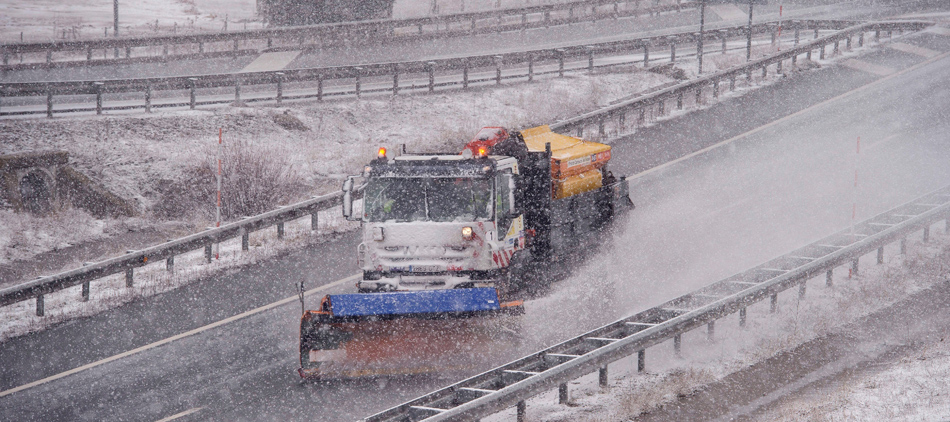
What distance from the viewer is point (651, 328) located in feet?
35.2

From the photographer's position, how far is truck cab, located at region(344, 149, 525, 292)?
487 inches

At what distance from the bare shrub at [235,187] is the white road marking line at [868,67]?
17.3 m

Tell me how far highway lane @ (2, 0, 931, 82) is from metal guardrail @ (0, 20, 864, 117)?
289 centimetres

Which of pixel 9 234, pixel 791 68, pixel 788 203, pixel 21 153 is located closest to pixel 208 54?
pixel 21 153

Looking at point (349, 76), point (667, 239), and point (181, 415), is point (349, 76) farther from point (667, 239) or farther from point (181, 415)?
point (181, 415)

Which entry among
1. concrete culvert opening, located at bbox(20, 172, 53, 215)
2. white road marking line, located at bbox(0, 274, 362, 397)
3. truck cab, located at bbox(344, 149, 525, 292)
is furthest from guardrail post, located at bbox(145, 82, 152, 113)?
truck cab, located at bbox(344, 149, 525, 292)

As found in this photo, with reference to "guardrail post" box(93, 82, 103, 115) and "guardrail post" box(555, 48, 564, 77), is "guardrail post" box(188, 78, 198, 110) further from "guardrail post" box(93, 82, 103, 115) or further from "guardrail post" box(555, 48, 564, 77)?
"guardrail post" box(555, 48, 564, 77)

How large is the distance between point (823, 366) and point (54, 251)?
14.3 m

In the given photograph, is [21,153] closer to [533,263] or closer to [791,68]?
[533,263]

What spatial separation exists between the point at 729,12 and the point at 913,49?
14.3 m

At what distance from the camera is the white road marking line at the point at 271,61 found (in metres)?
31.4

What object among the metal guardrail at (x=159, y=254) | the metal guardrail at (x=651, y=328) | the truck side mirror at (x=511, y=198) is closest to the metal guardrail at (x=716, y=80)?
the metal guardrail at (x=159, y=254)

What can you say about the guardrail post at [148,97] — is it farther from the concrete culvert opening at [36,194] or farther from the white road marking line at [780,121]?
the white road marking line at [780,121]

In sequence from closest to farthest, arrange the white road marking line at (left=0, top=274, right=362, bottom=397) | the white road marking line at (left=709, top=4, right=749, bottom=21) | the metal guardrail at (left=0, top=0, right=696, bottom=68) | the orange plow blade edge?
the orange plow blade edge → the white road marking line at (left=0, top=274, right=362, bottom=397) → the metal guardrail at (left=0, top=0, right=696, bottom=68) → the white road marking line at (left=709, top=4, right=749, bottom=21)
